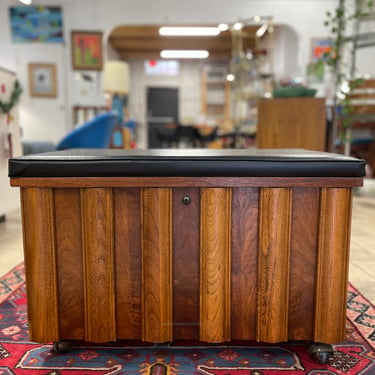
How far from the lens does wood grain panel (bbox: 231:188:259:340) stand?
1075 mm

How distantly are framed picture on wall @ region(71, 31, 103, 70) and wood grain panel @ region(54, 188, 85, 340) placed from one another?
5.84 m

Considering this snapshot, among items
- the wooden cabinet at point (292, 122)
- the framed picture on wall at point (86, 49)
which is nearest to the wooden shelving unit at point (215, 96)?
the framed picture on wall at point (86, 49)

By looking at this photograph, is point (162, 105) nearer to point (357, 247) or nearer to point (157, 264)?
point (357, 247)

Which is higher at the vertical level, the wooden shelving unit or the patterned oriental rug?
the wooden shelving unit

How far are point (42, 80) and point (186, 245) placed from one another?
21.2 feet

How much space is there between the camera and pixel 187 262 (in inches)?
43.3

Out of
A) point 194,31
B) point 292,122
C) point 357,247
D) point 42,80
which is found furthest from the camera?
point 194,31

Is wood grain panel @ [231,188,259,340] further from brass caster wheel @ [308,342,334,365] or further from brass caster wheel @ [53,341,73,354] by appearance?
brass caster wheel @ [53,341,73,354]

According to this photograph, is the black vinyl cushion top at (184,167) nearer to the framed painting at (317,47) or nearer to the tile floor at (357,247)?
the tile floor at (357,247)

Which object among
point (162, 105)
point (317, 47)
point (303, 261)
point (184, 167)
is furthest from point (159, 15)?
point (303, 261)

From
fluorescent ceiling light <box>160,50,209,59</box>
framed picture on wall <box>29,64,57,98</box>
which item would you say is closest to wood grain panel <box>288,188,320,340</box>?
framed picture on wall <box>29,64,57,98</box>

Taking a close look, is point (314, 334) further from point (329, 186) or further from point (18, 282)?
point (18, 282)

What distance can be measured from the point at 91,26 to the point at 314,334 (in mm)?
6235

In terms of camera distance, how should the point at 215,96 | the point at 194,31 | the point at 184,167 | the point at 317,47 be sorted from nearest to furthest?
the point at 184,167
the point at 317,47
the point at 194,31
the point at 215,96
